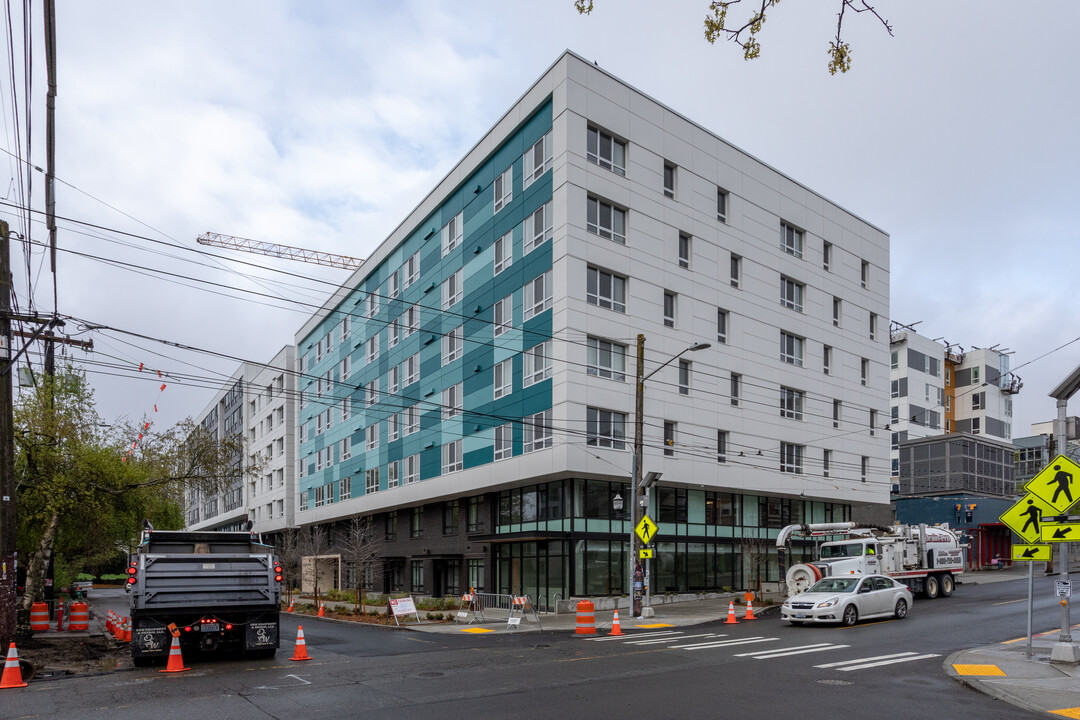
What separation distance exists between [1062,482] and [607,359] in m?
20.5

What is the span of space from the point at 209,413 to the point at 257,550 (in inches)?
3862

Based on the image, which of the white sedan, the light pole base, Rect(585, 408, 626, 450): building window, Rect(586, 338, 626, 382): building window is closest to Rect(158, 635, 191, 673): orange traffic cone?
the white sedan

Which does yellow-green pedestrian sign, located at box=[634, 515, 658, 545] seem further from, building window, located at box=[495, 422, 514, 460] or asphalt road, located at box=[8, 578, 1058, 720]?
building window, located at box=[495, 422, 514, 460]

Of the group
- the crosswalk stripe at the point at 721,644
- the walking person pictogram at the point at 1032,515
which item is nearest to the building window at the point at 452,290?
the crosswalk stripe at the point at 721,644

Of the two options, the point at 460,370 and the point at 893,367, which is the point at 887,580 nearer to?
the point at 460,370

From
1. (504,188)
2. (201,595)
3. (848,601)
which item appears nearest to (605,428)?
(504,188)

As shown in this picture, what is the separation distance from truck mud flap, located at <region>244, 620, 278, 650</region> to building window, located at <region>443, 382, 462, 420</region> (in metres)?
23.0

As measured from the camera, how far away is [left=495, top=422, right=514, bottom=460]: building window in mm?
36219

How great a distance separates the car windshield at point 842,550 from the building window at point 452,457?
16.9 metres

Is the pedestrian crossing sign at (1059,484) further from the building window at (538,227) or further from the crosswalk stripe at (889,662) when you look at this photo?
the building window at (538,227)

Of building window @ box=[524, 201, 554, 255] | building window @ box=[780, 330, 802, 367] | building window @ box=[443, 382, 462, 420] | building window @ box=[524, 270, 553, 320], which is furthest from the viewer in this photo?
building window @ box=[780, 330, 802, 367]

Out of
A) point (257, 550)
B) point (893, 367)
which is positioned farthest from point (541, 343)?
point (893, 367)

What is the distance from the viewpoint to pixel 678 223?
37.7 metres

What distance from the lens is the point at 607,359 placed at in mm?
34312
